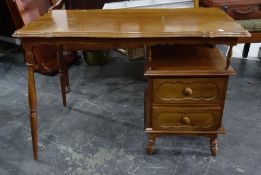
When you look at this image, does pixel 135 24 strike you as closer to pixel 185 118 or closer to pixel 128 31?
pixel 128 31

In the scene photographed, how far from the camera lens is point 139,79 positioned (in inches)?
94.6

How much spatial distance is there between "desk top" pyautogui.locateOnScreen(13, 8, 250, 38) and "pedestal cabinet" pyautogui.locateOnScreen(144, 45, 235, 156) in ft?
0.52

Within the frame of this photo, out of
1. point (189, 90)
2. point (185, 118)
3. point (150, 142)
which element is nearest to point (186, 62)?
point (189, 90)

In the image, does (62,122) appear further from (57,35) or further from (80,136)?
(57,35)

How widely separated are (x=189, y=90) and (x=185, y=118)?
6.4 inches

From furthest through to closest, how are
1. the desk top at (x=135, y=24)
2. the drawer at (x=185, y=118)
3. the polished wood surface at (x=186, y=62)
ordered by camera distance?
the drawer at (x=185, y=118) → the polished wood surface at (x=186, y=62) → the desk top at (x=135, y=24)

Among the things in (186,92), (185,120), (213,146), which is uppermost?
(186,92)

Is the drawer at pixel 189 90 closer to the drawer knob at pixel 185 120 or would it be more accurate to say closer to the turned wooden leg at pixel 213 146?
the drawer knob at pixel 185 120

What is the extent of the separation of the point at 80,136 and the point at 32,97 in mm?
469

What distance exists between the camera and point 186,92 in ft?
4.37

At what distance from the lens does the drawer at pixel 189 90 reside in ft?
4.30

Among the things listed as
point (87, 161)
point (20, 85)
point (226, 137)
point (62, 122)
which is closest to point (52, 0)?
point (20, 85)

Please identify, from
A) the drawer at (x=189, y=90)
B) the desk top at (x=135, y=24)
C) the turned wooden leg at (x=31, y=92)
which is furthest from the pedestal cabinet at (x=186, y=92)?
the turned wooden leg at (x=31, y=92)

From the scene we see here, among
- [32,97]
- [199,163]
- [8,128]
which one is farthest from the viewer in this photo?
[8,128]
